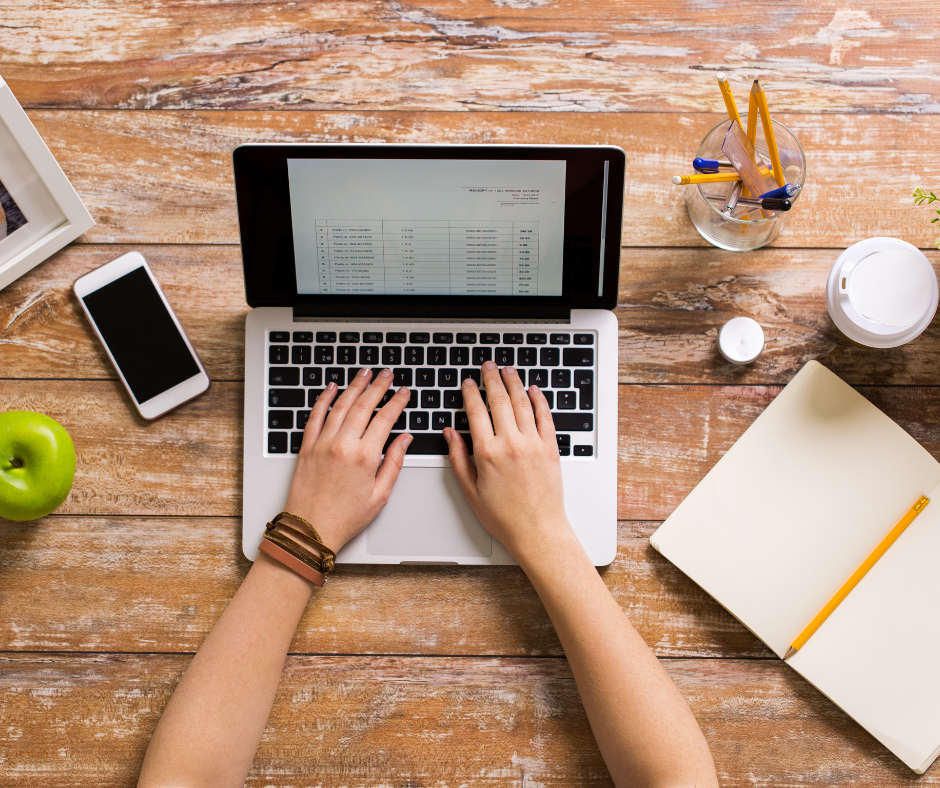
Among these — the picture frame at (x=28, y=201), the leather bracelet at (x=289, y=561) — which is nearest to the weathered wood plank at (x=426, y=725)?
the leather bracelet at (x=289, y=561)

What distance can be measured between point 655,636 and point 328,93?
2.62 feet

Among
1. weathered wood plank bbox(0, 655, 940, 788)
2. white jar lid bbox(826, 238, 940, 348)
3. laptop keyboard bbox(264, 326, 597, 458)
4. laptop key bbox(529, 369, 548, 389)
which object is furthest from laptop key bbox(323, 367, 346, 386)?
white jar lid bbox(826, 238, 940, 348)

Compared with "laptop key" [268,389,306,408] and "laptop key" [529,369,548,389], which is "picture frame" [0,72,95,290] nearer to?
"laptop key" [268,389,306,408]

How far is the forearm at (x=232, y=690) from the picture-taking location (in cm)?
77

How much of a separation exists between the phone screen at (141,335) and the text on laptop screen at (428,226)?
0.65ft

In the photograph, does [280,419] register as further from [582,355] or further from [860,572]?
[860,572]

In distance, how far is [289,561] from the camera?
0.84 metres

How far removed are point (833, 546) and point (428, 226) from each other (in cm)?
60

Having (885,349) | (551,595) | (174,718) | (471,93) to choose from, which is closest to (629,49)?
(471,93)

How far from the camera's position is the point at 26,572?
899 millimetres

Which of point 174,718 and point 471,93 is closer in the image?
point 174,718

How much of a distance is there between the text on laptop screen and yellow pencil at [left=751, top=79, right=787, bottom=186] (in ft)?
0.72

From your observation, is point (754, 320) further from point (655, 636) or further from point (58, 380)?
point (58, 380)

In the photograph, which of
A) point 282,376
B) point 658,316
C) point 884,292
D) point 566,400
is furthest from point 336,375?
point 884,292
